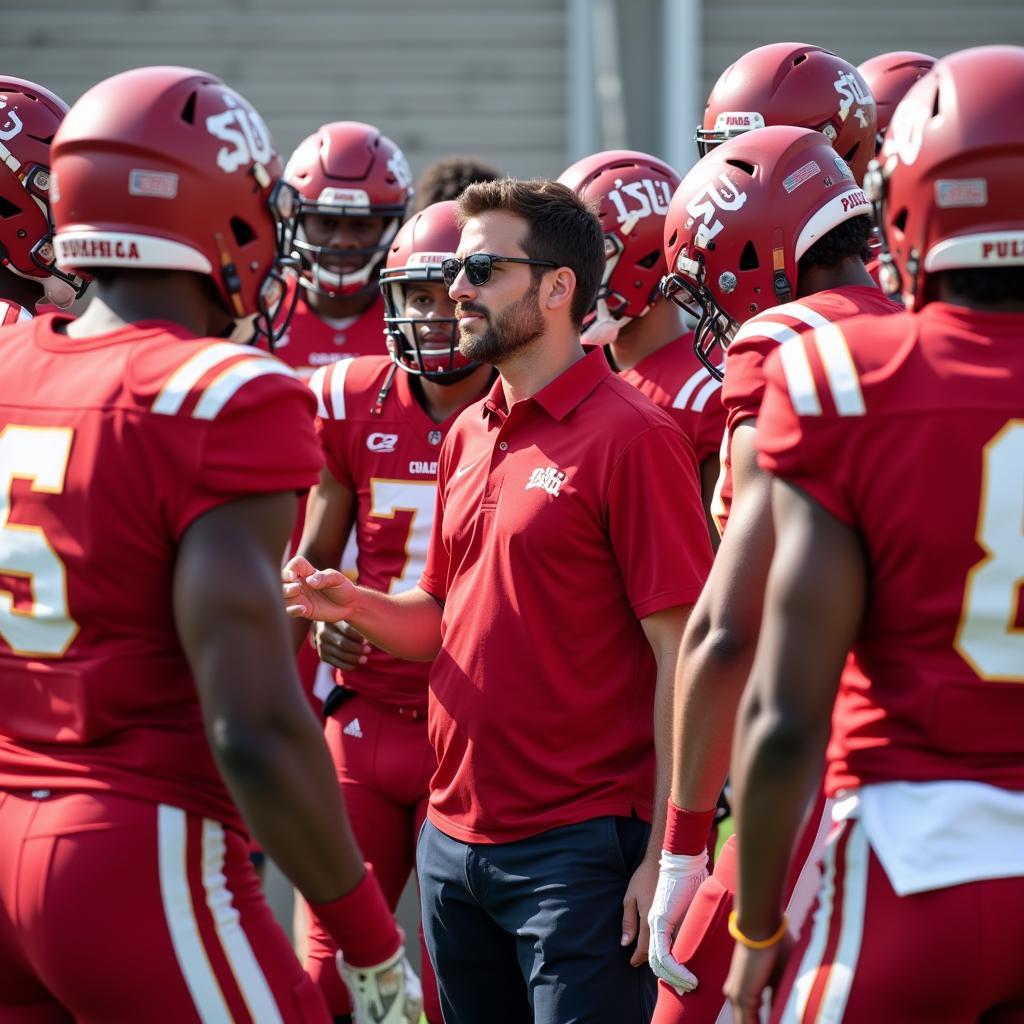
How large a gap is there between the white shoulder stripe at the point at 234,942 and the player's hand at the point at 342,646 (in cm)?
193

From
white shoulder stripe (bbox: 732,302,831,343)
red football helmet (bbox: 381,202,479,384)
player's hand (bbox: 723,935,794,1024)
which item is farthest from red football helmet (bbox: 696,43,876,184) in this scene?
player's hand (bbox: 723,935,794,1024)


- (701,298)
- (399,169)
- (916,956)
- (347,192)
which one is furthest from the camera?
(399,169)

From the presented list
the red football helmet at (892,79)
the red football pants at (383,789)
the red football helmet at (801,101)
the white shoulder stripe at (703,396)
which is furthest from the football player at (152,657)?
the red football helmet at (892,79)

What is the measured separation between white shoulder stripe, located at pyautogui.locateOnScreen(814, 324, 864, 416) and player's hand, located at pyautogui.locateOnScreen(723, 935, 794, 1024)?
0.77 m

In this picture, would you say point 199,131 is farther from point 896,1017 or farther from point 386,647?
point 896,1017

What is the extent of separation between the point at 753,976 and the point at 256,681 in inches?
32.4

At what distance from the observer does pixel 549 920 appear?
10.3ft

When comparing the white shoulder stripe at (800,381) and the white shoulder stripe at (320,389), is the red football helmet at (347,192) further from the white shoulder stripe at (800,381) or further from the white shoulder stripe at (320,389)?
the white shoulder stripe at (800,381)

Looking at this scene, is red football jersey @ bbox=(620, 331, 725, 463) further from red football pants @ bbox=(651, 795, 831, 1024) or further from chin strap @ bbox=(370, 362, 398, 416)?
red football pants @ bbox=(651, 795, 831, 1024)

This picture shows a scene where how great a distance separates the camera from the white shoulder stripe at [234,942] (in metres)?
2.35

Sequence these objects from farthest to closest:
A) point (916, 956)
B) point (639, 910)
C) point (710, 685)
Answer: point (639, 910), point (710, 685), point (916, 956)

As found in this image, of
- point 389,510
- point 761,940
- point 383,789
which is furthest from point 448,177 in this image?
point 761,940

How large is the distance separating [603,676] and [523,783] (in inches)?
10.7

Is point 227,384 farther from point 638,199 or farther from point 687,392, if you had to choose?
point 638,199
